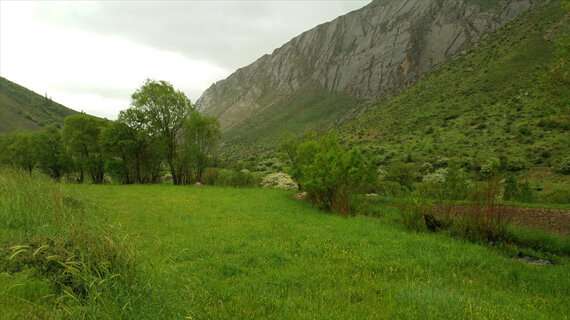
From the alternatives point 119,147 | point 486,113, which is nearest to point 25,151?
point 119,147

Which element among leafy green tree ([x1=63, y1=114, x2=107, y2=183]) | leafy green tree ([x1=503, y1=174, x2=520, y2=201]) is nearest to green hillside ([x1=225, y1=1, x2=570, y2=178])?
leafy green tree ([x1=503, y1=174, x2=520, y2=201])

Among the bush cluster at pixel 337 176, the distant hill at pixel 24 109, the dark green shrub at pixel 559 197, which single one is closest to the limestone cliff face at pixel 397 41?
the dark green shrub at pixel 559 197

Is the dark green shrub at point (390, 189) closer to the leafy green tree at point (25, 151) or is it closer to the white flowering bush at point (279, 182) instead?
the white flowering bush at point (279, 182)

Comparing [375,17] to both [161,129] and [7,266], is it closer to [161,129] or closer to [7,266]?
[161,129]

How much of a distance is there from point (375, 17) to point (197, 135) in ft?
547

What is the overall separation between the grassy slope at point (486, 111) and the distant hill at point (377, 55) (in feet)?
117

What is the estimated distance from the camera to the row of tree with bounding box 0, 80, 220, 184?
146 feet

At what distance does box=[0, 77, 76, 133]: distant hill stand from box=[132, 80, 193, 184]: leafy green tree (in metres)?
72.0

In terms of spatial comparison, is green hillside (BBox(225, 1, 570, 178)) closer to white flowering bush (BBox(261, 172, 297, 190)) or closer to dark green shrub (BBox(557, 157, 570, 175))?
dark green shrub (BBox(557, 157, 570, 175))

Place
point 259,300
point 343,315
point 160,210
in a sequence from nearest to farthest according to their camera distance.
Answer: point 343,315
point 259,300
point 160,210

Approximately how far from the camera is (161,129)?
45.7 meters

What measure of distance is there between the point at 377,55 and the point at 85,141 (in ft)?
475

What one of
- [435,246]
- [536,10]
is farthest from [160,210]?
[536,10]

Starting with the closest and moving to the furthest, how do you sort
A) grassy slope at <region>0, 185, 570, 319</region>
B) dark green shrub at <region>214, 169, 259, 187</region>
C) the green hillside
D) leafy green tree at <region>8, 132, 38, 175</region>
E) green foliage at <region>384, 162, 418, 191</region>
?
grassy slope at <region>0, 185, 570, 319</region>, green foliage at <region>384, 162, 418, 191</region>, the green hillside, dark green shrub at <region>214, 169, 259, 187</region>, leafy green tree at <region>8, 132, 38, 175</region>
